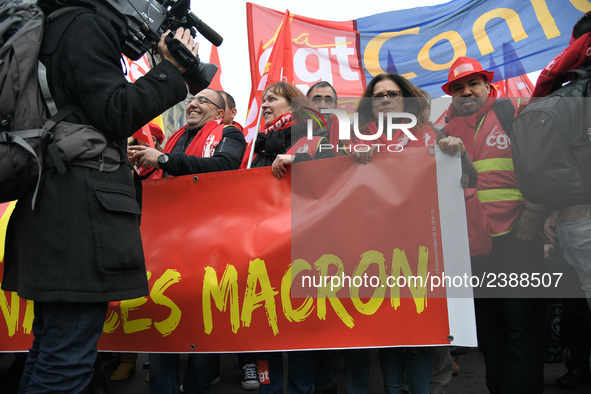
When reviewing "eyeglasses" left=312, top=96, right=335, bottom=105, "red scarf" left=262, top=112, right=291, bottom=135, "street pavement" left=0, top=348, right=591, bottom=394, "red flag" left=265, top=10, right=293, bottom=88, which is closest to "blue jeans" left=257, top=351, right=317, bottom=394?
"street pavement" left=0, top=348, right=591, bottom=394

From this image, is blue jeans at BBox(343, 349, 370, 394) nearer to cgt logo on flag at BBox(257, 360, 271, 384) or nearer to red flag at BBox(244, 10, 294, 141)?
cgt logo on flag at BBox(257, 360, 271, 384)

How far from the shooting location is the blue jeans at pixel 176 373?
92.7 inches

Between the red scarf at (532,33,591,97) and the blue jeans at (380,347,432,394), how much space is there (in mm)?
1413

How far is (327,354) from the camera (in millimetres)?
2646

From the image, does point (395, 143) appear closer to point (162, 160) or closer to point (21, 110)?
point (162, 160)

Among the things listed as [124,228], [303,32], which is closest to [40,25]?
[124,228]

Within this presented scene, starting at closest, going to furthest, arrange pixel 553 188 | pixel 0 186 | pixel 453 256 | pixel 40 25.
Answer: pixel 0 186
pixel 40 25
pixel 553 188
pixel 453 256

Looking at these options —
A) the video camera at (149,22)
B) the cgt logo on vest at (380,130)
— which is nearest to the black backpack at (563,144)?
the cgt logo on vest at (380,130)

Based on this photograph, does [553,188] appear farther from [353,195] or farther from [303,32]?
[303,32]

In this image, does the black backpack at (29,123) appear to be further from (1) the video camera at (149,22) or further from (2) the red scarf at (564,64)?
(2) the red scarf at (564,64)

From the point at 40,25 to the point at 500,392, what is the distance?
2.62 metres

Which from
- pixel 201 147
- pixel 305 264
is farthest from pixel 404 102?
pixel 201 147

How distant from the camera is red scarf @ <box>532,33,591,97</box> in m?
1.99

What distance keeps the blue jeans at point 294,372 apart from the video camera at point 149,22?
1424 millimetres
